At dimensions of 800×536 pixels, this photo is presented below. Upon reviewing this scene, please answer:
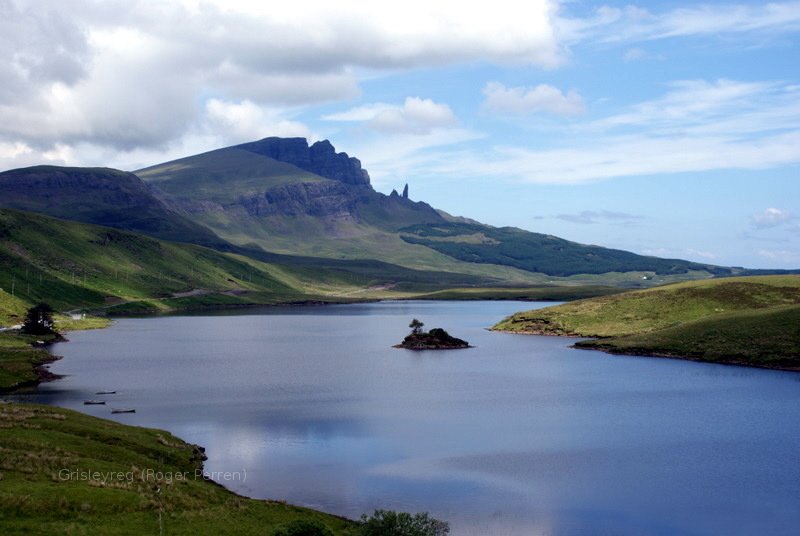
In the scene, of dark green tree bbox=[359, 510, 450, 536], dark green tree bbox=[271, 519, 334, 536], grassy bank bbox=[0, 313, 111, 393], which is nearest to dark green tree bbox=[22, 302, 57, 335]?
grassy bank bbox=[0, 313, 111, 393]

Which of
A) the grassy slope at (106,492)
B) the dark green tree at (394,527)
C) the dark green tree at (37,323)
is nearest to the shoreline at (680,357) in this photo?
the grassy slope at (106,492)

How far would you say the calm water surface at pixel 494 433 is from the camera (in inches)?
2564

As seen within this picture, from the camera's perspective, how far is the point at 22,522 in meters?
45.6

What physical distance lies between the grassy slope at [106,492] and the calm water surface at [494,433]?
636 cm

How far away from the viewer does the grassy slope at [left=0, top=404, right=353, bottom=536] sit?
47.7 m

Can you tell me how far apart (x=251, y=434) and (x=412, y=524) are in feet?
147

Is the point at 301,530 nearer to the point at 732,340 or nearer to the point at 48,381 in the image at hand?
the point at 48,381

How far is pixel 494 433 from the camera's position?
93.8 metres

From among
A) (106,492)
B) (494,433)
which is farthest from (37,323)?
(106,492)

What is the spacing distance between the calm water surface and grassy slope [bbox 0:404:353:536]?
6.36 m

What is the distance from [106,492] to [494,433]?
52.0 meters

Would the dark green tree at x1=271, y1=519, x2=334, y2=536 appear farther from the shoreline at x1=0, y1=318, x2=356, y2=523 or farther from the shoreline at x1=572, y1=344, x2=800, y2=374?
the shoreline at x1=572, y1=344, x2=800, y2=374

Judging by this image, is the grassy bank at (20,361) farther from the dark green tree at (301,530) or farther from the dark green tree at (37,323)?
the dark green tree at (301,530)

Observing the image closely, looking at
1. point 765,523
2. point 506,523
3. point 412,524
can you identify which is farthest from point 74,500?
point 765,523
